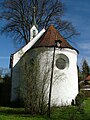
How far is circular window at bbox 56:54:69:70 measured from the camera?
942 inches

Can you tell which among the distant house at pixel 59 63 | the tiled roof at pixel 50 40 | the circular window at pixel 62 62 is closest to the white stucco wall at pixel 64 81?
the distant house at pixel 59 63

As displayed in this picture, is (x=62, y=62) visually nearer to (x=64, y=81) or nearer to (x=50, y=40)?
(x=64, y=81)

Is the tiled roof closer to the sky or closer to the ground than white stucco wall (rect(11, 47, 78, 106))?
closer to the sky

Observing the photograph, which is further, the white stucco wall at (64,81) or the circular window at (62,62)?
the circular window at (62,62)

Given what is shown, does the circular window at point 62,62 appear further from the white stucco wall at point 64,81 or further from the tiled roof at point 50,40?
the tiled roof at point 50,40

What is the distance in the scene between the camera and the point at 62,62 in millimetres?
24125

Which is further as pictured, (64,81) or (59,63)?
(59,63)

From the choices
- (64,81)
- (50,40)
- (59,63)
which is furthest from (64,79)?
(50,40)

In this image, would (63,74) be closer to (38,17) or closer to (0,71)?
(0,71)

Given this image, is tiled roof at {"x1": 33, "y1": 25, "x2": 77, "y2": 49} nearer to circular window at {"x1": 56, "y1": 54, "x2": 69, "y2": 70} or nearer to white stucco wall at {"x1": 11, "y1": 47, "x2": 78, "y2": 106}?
white stucco wall at {"x1": 11, "y1": 47, "x2": 78, "y2": 106}

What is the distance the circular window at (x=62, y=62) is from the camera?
23.9m

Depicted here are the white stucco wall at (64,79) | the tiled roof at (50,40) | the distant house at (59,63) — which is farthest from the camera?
the tiled roof at (50,40)

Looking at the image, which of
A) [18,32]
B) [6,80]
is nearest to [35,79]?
[6,80]

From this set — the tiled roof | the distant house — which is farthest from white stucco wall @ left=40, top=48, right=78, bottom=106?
the tiled roof
